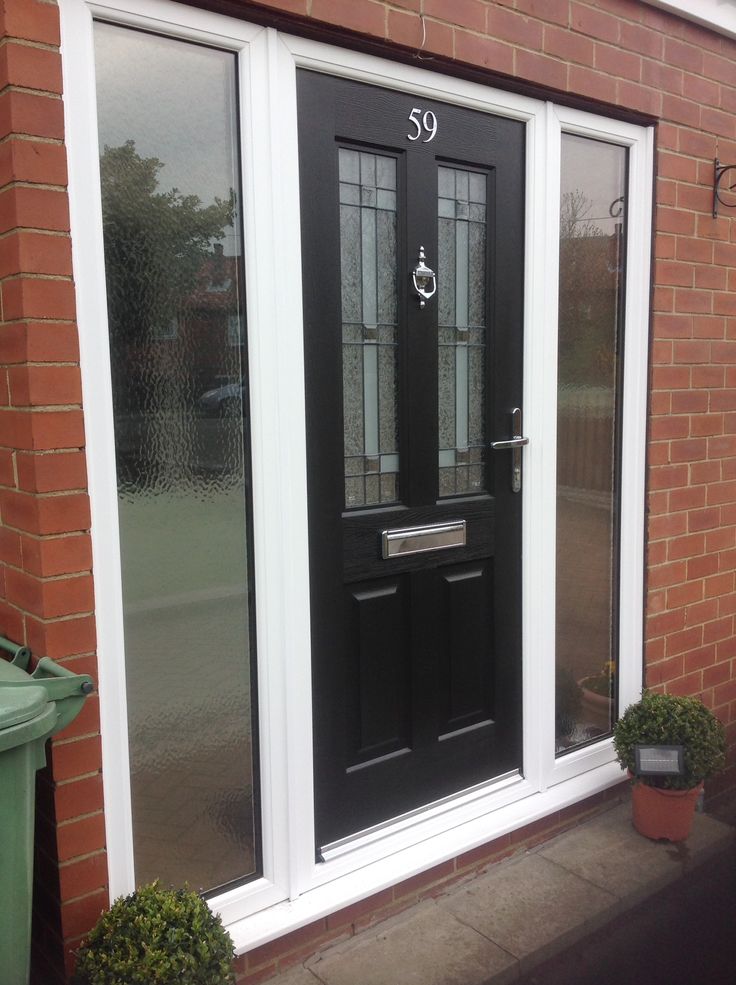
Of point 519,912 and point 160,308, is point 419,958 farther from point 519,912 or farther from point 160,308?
point 160,308

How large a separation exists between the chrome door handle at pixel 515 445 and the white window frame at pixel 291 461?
0.05 meters

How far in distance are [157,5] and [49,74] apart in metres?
0.37

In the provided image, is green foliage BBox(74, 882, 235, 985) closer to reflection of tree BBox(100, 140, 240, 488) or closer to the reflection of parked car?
reflection of tree BBox(100, 140, 240, 488)

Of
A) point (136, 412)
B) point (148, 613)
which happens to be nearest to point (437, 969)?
point (148, 613)

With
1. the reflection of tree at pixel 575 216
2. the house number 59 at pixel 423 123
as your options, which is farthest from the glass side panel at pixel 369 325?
the reflection of tree at pixel 575 216

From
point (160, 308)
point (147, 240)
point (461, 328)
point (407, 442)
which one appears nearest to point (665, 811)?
point (407, 442)

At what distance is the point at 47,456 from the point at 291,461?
0.69 metres

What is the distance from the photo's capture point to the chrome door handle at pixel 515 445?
9.64 feet

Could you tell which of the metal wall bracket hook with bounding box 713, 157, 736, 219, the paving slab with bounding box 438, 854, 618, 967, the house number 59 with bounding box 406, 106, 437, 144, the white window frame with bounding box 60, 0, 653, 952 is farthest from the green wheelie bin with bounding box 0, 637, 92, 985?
the metal wall bracket hook with bounding box 713, 157, 736, 219

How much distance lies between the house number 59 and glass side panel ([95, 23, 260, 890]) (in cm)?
60

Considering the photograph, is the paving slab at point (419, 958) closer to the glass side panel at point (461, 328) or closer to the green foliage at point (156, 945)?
the green foliage at point (156, 945)

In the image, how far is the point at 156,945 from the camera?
1.87 metres

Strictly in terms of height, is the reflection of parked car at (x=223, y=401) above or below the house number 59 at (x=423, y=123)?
below

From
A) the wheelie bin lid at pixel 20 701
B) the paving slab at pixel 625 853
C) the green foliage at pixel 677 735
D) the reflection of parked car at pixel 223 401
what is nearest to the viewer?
the wheelie bin lid at pixel 20 701
